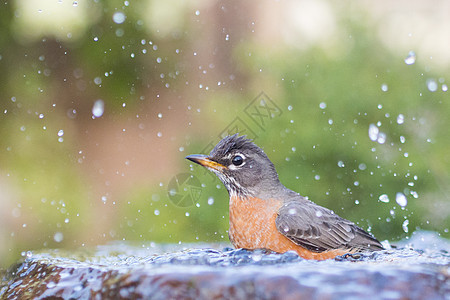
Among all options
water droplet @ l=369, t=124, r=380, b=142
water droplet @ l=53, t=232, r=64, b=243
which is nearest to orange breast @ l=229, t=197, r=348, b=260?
water droplet @ l=369, t=124, r=380, b=142

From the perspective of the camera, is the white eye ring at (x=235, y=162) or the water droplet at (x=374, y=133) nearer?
the white eye ring at (x=235, y=162)

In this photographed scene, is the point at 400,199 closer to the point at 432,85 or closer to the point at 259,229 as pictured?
the point at 432,85

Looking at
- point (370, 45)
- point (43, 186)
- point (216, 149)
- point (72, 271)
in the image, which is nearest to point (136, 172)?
point (43, 186)

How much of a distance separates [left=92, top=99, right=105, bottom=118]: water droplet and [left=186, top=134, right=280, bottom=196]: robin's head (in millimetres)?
8026

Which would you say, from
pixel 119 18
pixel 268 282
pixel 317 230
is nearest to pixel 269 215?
pixel 317 230

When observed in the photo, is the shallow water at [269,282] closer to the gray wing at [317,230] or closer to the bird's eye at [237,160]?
the gray wing at [317,230]

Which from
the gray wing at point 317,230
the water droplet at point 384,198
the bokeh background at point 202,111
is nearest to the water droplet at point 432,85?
the bokeh background at point 202,111

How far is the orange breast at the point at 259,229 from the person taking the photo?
3.22 metres

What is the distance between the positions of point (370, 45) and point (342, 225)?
4334 mm

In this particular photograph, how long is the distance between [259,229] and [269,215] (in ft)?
0.54

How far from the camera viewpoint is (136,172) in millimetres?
11023

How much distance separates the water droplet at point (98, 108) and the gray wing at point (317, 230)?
839 cm

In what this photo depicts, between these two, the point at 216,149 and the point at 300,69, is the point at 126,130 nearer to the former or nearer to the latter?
the point at 300,69

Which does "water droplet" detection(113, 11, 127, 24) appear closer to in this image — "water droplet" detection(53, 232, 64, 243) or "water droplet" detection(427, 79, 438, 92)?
"water droplet" detection(53, 232, 64, 243)
